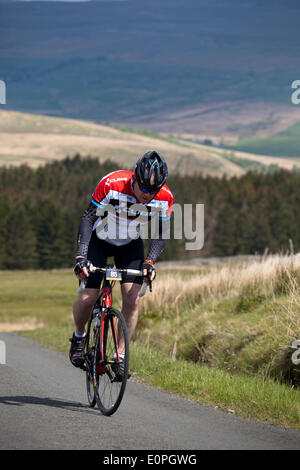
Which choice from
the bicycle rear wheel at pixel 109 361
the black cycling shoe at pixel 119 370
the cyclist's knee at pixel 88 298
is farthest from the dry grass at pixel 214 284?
the black cycling shoe at pixel 119 370

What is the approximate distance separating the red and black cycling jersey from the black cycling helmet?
11.8 inches

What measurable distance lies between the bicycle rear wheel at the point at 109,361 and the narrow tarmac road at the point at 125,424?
0.50 ft

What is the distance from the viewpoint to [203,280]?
66.1 ft

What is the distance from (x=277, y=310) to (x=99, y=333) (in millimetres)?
5952

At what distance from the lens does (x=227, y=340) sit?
44.3 feet

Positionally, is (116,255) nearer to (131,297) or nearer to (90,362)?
(131,297)

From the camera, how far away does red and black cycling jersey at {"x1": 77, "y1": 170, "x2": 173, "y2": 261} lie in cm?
788

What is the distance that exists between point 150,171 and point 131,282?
1212 mm

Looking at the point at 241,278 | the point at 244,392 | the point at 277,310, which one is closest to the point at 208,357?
the point at 277,310

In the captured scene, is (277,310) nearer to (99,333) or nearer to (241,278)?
(241,278)

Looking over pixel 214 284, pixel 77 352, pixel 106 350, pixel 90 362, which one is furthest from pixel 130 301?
pixel 214 284

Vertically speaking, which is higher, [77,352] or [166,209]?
[166,209]

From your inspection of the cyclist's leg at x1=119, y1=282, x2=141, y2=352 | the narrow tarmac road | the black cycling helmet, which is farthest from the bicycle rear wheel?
the black cycling helmet

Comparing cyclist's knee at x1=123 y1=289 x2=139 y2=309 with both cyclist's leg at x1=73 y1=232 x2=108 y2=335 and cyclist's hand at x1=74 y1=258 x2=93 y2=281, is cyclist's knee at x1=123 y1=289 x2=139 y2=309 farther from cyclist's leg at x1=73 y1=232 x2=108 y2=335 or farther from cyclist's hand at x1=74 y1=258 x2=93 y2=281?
cyclist's hand at x1=74 y1=258 x2=93 y2=281
